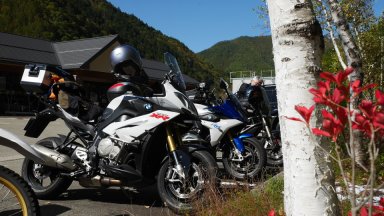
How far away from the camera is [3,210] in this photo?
297 centimetres

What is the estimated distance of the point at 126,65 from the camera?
430 centimetres

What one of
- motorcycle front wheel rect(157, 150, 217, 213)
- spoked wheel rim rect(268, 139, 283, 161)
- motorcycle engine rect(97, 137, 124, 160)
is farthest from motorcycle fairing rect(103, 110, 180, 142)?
spoked wheel rim rect(268, 139, 283, 161)

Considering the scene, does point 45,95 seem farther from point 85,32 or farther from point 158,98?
point 85,32

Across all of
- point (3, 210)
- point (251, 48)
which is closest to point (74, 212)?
point (3, 210)

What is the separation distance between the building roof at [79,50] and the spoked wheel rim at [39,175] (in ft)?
83.3

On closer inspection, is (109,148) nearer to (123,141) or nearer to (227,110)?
(123,141)

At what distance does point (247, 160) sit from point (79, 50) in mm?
30447

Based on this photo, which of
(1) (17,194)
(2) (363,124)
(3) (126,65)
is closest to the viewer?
(2) (363,124)

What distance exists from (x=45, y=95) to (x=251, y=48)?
181 m

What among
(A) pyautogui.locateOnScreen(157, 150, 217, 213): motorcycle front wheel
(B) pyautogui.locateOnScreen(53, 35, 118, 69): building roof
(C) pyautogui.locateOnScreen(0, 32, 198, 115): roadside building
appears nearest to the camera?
(A) pyautogui.locateOnScreen(157, 150, 217, 213): motorcycle front wheel

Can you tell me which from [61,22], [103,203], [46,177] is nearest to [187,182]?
[103,203]

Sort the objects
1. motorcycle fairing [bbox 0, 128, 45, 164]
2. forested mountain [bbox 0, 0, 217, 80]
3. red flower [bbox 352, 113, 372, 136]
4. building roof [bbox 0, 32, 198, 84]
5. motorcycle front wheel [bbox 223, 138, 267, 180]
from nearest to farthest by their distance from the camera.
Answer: red flower [bbox 352, 113, 372, 136] → motorcycle fairing [bbox 0, 128, 45, 164] → motorcycle front wheel [bbox 223, 138, 267, 180] → building roof [bbox 0, 32, 198, 84] → forested mountain [bbox 0, 0, 217, 80]

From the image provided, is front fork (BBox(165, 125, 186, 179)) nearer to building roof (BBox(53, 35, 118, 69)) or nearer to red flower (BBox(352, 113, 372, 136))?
red flower (BBox(352, 113, 372, 136))

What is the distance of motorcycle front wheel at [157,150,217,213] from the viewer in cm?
366
